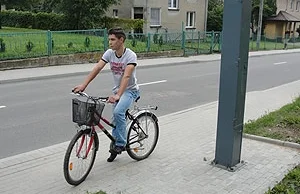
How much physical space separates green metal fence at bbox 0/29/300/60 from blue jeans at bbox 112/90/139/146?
12.4 meters

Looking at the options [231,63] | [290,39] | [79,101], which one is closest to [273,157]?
[231,63]

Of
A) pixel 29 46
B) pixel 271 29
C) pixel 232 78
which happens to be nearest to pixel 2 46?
pixel 29 46

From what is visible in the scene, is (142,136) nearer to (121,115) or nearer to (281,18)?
(121,115)

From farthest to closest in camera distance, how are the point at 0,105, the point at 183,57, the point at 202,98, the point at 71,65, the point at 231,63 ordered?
the point at 183,57 → the point at 71,65 → the point at 202,98 → the point at 0,105 → the point at 231,63

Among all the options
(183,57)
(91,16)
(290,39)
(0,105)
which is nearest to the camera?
(0,105)

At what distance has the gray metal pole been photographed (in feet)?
16.1

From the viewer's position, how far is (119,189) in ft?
14.9

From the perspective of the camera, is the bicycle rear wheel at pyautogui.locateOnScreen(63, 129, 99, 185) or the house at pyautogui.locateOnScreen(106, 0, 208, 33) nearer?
the bicycle rear wheel at pyautogui.locateOnScreen(63, 129, 99, 185)

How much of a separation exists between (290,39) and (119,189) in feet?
161

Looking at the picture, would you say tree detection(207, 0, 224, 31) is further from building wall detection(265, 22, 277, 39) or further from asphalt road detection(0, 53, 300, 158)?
asphalt road detection(0, 53, 300, 158)

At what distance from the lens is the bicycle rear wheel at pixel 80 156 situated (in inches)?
179

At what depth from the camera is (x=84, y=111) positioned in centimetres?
450

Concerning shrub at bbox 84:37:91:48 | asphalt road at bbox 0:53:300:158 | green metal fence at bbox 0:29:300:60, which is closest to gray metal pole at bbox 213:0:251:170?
asphalt road at bbox 0:53:300:158

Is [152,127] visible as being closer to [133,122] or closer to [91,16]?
[133,122]
